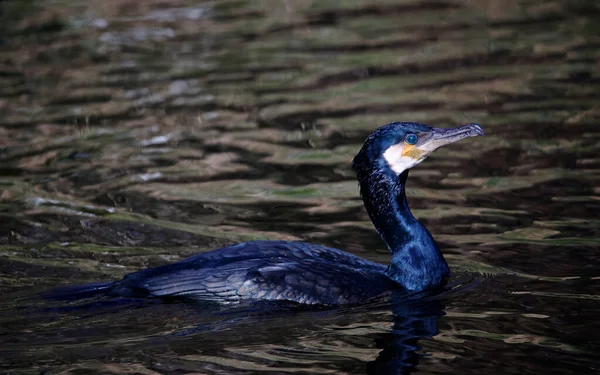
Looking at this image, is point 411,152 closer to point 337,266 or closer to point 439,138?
point 439,138

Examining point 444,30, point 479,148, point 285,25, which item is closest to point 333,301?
point 479,148

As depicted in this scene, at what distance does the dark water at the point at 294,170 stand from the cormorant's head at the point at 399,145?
928 mm

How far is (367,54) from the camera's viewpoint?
15000 mm

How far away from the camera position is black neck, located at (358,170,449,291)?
704 cm

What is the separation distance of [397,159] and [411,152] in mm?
105

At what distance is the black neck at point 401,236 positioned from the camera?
23.1 ft

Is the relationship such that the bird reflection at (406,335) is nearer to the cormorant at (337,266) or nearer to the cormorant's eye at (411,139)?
the cormorant at (337,266)

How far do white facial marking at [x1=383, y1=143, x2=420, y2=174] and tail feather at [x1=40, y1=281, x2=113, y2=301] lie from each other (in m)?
2.02

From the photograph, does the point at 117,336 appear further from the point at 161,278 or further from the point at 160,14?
the point at 160,14

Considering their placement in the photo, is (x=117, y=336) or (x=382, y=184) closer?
(x=117, y=336)

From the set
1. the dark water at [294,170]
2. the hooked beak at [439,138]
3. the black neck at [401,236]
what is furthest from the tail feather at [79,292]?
the hooked beak at [439,138]

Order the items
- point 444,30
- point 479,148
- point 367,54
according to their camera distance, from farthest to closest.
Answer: point 444,30 → point 367,54 → point 479,148

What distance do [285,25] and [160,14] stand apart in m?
2.69

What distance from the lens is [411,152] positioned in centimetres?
709
